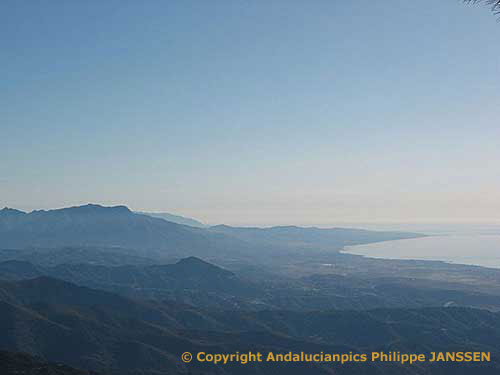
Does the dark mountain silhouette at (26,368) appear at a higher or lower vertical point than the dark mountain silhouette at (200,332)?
higher

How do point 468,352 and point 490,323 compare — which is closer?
point 468,352

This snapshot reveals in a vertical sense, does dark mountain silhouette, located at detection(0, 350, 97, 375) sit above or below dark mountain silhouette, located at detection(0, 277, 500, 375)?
above

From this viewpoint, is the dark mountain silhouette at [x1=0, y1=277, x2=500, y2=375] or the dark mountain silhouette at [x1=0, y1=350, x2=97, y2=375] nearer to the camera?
the dark mountain silhouette at [x1=0, y1=350, x2=97, y2=375]

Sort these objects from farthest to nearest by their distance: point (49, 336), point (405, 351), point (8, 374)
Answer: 1. point (405, 351)
2. point (49, 336)
3. point (8, 374)

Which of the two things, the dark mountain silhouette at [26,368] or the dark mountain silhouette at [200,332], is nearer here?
the dark mountain silhouette at [26,368]

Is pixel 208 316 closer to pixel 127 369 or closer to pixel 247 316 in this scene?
pixel 247 316

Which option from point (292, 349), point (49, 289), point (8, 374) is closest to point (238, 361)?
point (292, 349)

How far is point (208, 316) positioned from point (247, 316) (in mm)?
14662

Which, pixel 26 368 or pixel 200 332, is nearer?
pixel 26 368

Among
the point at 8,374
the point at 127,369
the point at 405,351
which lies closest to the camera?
the point at 8,374

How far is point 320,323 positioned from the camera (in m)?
161

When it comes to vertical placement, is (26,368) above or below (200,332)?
above

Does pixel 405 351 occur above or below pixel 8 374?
below

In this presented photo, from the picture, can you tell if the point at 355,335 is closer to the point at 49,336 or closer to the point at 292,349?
the point at 292,349
